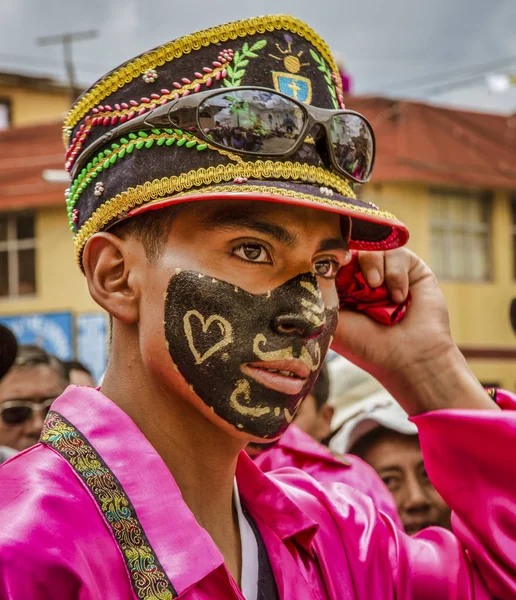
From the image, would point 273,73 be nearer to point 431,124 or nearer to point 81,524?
point 81,524

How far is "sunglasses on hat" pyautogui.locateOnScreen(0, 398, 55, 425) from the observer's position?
206 inches

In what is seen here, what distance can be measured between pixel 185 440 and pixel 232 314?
35 cm

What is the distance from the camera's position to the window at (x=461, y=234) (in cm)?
1839

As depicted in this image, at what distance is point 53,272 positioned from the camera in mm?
18359

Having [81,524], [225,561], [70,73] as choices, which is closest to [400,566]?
[225,561]

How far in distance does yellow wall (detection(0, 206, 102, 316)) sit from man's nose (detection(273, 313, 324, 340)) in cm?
1620

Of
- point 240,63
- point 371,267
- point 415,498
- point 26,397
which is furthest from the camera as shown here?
point 26,397

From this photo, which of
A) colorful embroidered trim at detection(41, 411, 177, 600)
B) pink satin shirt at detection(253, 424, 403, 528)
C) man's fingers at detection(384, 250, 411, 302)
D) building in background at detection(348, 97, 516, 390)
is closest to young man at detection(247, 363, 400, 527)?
pink satin shirt at detection(253, 424, 403, 528)

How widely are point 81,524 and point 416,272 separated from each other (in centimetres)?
136

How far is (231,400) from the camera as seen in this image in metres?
2.11

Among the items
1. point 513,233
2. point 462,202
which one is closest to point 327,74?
point 462,202

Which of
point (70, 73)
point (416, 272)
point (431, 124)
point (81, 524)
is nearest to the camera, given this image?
point (81, 524)

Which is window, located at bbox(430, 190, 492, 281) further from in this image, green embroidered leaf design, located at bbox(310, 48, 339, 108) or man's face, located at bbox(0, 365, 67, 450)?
green embroidered leaf design, located at bbox(310, 48, 339, 108)

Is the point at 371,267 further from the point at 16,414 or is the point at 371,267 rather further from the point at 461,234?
the point at 461,234
